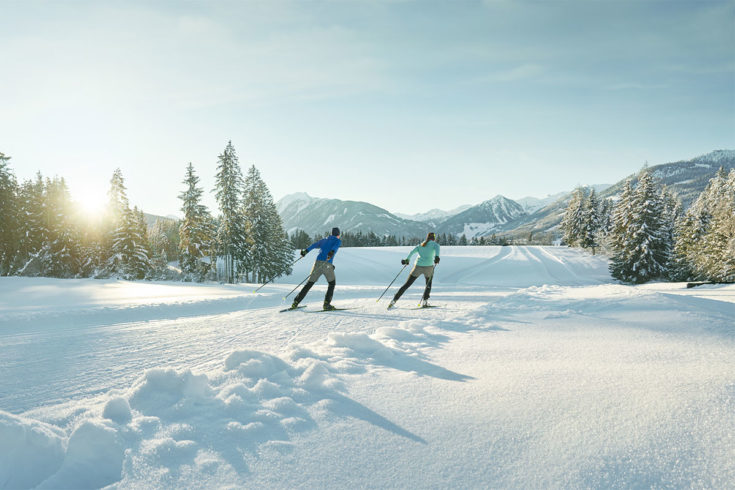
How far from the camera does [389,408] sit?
3.03m

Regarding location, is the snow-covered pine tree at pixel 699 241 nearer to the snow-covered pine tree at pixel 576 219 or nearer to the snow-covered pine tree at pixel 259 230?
the snow-covered pine tree at pixel 576 219

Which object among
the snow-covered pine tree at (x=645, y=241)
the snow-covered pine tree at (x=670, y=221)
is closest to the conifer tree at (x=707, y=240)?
the snow-covered pine tree at (x=670, y=221)

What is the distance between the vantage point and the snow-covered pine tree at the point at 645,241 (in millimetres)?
35312

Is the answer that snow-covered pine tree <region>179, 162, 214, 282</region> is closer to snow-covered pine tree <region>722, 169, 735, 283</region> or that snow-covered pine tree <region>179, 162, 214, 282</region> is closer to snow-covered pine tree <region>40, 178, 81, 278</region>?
snow-covered pine tree <region>40, 178, 81, 278</region>

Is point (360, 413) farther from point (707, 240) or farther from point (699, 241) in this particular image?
point (699, 241)

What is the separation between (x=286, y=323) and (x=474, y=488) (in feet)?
21.3

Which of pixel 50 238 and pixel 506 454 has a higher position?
pixel 50 238

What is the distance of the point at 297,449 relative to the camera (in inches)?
94.3

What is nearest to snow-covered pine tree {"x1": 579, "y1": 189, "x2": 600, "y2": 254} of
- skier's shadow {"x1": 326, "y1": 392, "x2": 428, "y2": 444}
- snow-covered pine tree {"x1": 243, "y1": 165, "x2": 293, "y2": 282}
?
snow-covered pine tree {"x1": 243, "y1": 165, "x2": 293, "y2": 282}

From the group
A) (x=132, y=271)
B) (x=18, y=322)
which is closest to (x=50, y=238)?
→ (x=132, y=271)

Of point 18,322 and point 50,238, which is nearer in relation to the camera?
point 18,322

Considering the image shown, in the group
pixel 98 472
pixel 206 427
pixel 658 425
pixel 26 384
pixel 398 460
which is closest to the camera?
pixel 98 472

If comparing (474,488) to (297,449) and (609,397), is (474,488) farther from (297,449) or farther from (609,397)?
(609,397)

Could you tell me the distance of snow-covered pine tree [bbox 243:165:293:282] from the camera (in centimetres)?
3994
